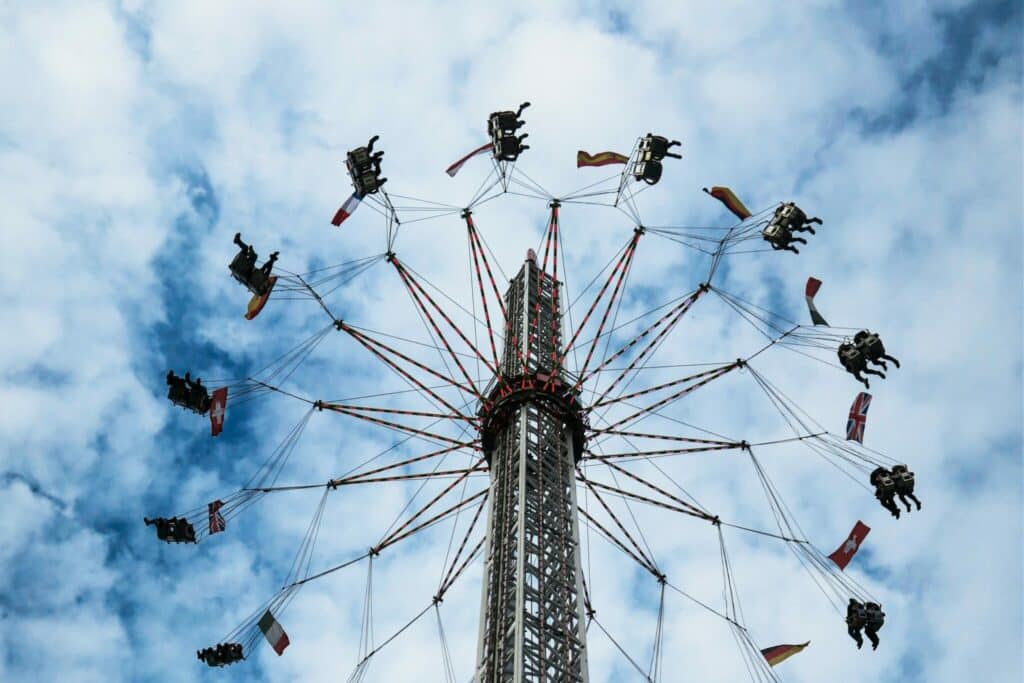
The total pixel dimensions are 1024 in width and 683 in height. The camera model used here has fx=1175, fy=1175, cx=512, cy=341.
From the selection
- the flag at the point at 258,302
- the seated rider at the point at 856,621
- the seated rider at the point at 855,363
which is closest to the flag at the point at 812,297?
the seated rider at the point at 855,363

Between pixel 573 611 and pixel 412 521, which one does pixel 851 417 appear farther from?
pixel 412 521

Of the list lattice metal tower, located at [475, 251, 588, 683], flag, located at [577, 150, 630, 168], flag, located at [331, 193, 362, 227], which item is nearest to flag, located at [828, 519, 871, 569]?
lattice metal tower, located at [475, 251, 588, 683]

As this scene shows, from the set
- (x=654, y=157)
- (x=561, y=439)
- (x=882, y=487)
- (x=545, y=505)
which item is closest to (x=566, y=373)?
(x=561, y=439)

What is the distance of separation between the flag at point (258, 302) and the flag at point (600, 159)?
1416 cm

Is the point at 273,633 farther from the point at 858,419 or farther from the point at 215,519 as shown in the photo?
the point at 858,419

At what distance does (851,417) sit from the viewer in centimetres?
4672

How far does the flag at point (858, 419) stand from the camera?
4647 cm

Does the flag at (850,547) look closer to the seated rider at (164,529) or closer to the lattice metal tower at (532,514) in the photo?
the lattice metal tower at (532,514)

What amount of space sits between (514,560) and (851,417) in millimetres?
14881

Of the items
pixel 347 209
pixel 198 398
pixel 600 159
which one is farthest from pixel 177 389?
pixel 600 159

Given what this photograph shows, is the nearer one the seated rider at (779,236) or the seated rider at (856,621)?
the seated rider at (856,621)

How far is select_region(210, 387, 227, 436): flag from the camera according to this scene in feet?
147

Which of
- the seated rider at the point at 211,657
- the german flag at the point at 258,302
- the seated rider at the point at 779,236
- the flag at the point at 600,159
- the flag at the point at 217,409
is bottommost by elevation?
the seated rider at the point at 211,657

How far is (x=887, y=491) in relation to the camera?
45594 mm
